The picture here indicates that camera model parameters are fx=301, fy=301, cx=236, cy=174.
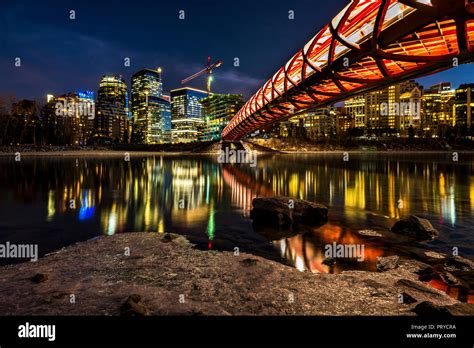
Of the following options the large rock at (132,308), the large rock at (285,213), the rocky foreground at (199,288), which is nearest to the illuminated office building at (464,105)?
the large rock at (285,213)

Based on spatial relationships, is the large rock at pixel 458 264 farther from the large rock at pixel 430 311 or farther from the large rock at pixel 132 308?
the large rock at pixel 132 308

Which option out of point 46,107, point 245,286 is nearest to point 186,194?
point 245,286

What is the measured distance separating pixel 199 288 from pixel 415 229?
845cm

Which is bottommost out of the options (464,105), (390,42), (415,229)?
(415,229)

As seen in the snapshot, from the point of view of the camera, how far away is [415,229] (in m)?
10.8

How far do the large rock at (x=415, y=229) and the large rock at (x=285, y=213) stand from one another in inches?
116

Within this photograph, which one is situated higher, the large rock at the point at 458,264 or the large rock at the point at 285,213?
the large rock at the point at 285,213

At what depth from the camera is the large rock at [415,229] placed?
10.6 meters

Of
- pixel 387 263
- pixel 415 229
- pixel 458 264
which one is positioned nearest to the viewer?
pixel 458 264

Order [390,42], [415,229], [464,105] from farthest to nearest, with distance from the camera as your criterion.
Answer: [464,105], [390,42], [415,229]

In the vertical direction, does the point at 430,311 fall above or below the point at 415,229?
below

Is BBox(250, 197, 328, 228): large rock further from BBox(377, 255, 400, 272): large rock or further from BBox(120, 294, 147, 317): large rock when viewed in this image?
BBox(120, 294, 147, 317): large rock

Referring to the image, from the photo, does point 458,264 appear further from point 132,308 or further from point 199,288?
point 132,308

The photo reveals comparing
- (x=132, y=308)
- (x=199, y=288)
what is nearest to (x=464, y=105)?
(x=199, y=288)
